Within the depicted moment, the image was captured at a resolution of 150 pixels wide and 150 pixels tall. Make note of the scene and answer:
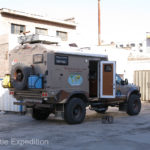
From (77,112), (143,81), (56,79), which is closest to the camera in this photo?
(56,79)

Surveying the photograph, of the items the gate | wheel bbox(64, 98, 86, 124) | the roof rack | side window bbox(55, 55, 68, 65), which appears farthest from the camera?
the gate

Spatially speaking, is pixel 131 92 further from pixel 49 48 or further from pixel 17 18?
pixel 17 18

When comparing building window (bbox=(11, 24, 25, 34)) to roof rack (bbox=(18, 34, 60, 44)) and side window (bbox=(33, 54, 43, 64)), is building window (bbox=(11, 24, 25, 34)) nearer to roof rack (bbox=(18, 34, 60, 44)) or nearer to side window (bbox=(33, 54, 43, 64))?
roof rack (bbox=(18, 34, 60, 44))

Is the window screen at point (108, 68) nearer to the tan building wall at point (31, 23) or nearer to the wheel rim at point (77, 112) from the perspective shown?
the wheel rim at point (77, 112)

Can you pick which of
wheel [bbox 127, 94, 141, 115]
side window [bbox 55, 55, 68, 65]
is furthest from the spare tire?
wheel [bbox 127, 94, 141, 115]

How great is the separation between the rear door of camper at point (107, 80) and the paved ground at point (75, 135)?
121 cm

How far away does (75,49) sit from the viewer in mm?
12086

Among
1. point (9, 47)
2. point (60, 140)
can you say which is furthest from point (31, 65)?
point (9, 47)

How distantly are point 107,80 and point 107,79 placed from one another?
0.14 feet

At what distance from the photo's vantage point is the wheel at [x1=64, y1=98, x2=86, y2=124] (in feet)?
37.6

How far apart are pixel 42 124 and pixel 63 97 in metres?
1.51

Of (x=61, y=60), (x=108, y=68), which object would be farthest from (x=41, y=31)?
(x=61, y=60)

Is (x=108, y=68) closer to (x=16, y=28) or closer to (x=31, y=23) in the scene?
(x=16, y=28)

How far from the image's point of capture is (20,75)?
11727mm
